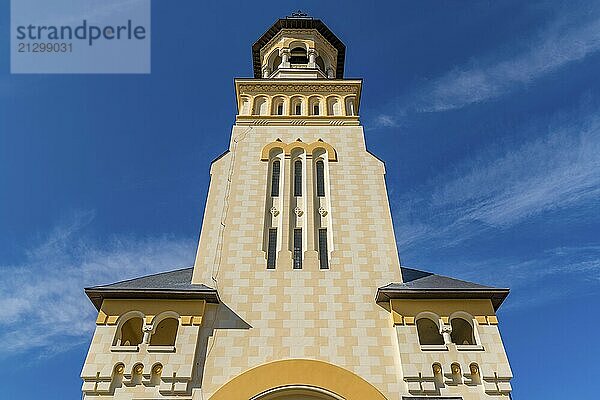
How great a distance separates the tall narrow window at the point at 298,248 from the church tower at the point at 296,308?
0.17 ft

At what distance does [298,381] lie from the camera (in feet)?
52.5

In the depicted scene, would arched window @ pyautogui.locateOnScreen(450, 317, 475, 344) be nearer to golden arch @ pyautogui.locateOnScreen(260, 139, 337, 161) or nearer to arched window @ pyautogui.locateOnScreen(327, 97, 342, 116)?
golden arch @ pyautogui.locateOnScreen(260, 139, 337, 161)

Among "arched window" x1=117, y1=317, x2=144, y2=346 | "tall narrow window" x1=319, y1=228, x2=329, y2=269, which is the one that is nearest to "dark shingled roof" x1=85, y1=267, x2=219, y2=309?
"arched window" x1=117, y1=317, x2=144, y2=346

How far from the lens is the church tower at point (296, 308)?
627 inches

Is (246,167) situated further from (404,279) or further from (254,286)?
(404,279)

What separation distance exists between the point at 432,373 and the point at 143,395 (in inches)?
366

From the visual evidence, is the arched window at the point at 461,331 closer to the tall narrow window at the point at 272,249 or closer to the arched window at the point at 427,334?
the arched window at the point at 427,334

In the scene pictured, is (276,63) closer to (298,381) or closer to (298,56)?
(298,56)

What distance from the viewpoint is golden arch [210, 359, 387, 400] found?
1577 centimetres

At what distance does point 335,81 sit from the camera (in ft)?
95.5

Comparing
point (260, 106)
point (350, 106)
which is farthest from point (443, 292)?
point (260, 106)

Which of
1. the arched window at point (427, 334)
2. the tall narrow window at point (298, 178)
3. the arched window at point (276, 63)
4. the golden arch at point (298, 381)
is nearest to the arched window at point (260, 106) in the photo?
the tall narrow window at point (298, 178)

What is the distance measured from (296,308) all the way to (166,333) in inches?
210

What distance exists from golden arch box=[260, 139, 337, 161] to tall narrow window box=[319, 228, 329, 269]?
183 inches
